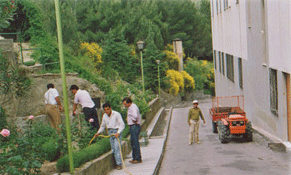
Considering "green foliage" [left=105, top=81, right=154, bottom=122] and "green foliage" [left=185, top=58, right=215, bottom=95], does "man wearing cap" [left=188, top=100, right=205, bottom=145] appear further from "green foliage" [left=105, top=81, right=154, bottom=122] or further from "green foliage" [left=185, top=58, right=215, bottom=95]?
"green foliage" [left=185, top=58, right=215, bottom=95]

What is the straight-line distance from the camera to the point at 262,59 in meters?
19.7

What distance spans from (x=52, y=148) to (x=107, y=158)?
187 centimetres

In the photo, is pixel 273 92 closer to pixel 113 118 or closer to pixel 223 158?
pixel 223 158

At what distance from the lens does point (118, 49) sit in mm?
44312

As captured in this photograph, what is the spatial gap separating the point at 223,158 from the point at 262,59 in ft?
23.2

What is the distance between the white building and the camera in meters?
16.2

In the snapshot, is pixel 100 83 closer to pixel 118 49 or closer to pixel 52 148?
pixel 52 148

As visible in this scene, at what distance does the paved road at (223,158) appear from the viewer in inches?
468

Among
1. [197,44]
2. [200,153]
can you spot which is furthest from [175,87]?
[200,153]

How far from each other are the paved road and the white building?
1.30 m

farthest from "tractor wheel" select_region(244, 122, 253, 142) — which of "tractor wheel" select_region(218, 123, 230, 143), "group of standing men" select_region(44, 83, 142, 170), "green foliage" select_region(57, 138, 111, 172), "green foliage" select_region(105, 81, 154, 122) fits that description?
"green foliage" select_region(57, 138, 111, 172)

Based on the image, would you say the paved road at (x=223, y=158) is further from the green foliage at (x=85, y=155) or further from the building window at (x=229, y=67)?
the building window at (x=229, y=67)

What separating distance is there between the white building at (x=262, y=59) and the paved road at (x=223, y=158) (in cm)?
130

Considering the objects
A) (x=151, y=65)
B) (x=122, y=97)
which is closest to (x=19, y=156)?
(x=122, y=97)
